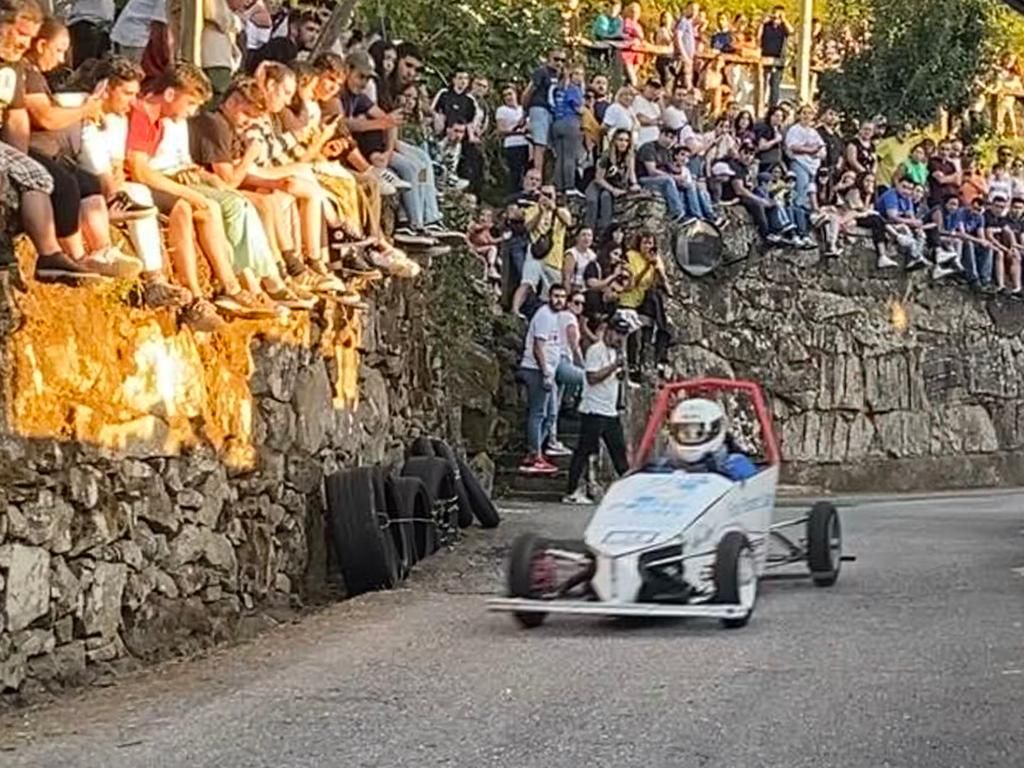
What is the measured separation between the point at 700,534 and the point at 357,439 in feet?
13.8

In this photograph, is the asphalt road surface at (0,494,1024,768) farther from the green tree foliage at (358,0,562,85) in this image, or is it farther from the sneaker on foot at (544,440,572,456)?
the green tree foliage at (358,0,562,85)

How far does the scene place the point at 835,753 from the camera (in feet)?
25.2

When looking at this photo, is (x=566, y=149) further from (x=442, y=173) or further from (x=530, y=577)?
(x=530, y=577)

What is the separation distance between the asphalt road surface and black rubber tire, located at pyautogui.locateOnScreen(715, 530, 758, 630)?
0.09 m

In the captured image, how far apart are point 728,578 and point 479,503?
618 cm

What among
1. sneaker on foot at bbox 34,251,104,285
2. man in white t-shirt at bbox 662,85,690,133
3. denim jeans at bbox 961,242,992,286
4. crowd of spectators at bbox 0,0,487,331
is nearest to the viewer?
sneaker on foot at bbox 34,251,104,285

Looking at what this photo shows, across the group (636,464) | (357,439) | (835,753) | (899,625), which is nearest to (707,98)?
(357,439)

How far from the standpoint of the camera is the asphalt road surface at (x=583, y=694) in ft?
25.7

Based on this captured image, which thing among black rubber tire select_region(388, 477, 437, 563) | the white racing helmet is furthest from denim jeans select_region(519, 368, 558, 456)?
the white racing helmet

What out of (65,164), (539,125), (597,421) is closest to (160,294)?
(65,164)

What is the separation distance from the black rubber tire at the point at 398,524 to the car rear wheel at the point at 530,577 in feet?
9.59

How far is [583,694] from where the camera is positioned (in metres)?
9.00

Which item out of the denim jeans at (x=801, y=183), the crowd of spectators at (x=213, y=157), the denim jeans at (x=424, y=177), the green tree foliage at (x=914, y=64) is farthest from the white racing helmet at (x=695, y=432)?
the green tree foliage at (x=914, y=64)

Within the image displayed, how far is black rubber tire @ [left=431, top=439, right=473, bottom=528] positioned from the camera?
16672 mm
